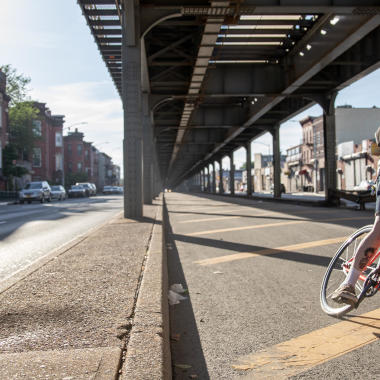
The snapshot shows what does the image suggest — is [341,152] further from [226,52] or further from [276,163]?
[226,52]

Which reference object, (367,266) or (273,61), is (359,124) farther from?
(367,266)

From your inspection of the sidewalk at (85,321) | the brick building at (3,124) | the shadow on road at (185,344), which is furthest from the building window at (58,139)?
the shadow on road at (185,344)

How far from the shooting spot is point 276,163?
3266 centimetres

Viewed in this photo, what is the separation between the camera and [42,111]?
66.4m

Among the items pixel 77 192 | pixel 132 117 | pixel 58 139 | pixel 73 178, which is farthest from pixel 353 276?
pixel 73 178

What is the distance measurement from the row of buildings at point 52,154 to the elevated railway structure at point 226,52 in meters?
26.1

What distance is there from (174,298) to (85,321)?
1.50 meters

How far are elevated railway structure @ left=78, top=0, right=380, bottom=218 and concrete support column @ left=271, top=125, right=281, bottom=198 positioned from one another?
5.05 m

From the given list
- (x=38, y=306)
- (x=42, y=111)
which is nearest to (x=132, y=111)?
(x=38, y=306)

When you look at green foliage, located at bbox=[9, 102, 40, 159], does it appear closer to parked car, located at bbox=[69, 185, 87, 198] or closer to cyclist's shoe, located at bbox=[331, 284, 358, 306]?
parked car, located at bbox=[69, 185, 87, 198]

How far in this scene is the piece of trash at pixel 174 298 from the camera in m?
4.37

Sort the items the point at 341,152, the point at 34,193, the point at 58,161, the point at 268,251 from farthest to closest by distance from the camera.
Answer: the point at 58,161
the point at 341,152
the point at 34,193
the point at 268,251

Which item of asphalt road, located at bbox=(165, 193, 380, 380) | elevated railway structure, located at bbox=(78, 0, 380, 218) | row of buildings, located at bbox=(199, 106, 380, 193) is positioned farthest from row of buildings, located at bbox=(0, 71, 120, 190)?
asphalt road, located at bbox=(165, 193, 380, 380)

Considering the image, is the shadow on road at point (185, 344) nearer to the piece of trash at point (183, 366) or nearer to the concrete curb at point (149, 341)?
the piece of trash at point (183, 366)
